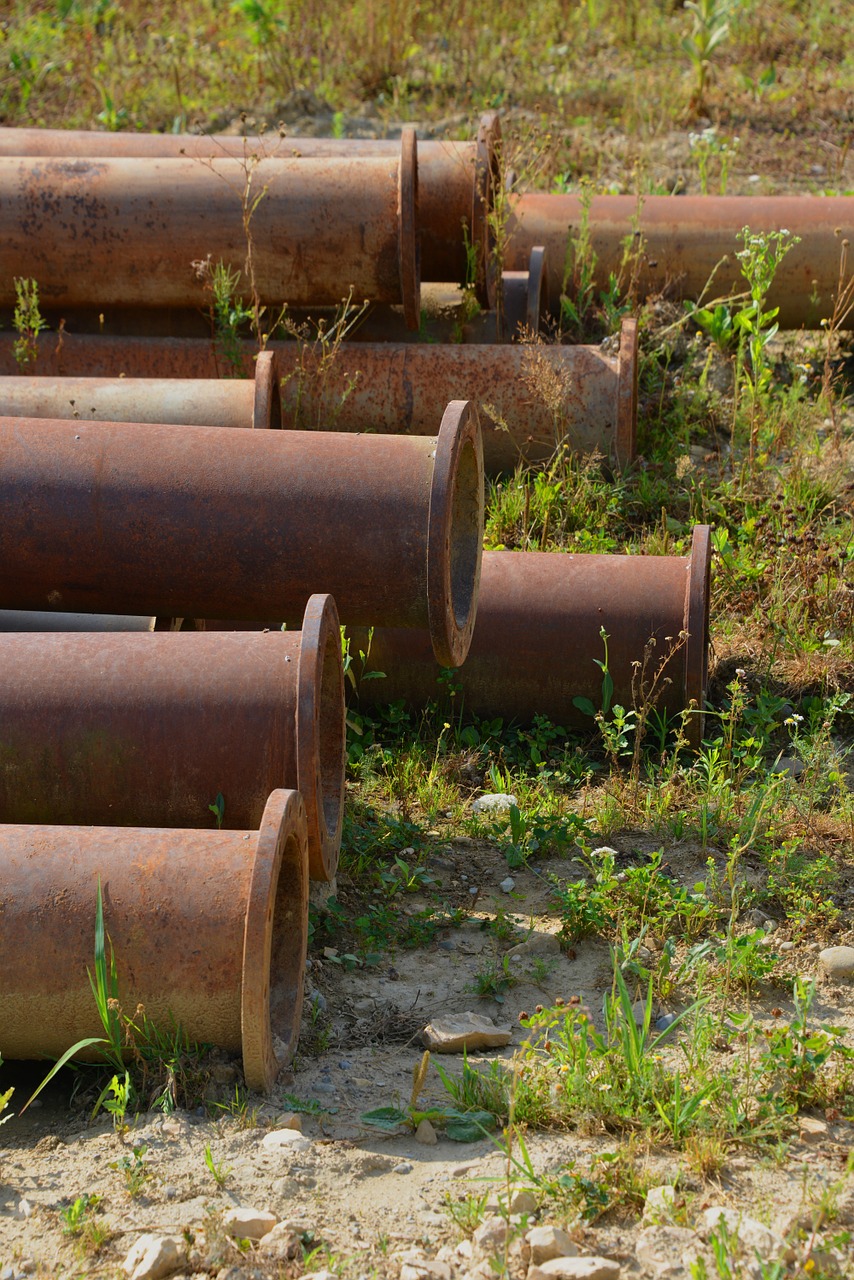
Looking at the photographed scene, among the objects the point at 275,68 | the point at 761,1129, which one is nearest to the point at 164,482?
the point at 761,1129

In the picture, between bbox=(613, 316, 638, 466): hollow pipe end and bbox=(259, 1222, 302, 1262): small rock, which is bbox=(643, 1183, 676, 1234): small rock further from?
bbox=(613, 316, 638, 466): hollow pipe end

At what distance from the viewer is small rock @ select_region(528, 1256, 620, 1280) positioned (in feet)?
7.10

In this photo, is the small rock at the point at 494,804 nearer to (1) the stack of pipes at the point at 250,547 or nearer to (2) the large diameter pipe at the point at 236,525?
(1) the stack of pipes at the point at 250,547

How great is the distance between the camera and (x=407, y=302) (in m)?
5.36

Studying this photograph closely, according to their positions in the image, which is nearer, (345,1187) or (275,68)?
(345,1187)

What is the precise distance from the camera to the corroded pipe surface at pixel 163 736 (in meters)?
3.17

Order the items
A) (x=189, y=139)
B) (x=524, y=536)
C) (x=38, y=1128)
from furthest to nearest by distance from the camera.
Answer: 1. (x=189, y=139)
2. (x=524, y=536)
3. (x=38, y=1128)

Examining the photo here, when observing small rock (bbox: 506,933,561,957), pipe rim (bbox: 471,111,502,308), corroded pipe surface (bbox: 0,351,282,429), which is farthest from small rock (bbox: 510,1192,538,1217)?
pipe rim (bbox: 471,111,502,308)

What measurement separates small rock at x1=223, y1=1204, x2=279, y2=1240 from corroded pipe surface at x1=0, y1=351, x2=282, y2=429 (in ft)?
9.47

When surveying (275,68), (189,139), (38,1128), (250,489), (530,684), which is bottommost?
(38,1128)

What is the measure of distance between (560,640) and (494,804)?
643 millimetres

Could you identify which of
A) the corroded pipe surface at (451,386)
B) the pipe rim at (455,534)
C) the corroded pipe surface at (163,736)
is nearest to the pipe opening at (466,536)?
the pipe rim at (455,534)

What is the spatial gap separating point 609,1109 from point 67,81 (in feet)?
30.1

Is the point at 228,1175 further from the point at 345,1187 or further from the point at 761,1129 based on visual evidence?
the point at 761,1129
